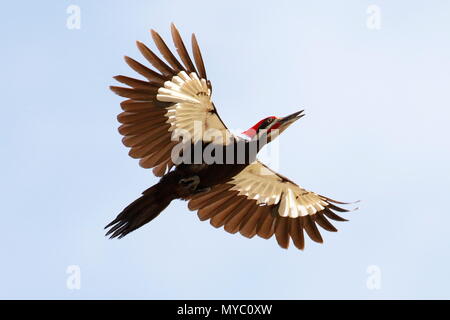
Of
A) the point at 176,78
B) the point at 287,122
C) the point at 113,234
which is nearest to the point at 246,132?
the point at 287,122

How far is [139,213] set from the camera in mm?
11023

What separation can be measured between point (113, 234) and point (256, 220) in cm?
281

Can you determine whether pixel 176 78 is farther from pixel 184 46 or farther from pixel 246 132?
pixel 246 132

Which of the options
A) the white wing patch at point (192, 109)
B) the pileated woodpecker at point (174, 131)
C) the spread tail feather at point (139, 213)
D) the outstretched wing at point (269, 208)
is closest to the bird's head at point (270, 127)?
the pileated woodpecker at point (174, 131)

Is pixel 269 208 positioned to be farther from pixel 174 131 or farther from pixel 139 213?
pixel 139 213

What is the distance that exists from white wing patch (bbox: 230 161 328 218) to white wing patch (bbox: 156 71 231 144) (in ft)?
4.14

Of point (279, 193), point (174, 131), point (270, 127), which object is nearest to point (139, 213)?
point (174, 131)

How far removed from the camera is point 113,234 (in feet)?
35.9

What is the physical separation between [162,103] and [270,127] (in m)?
1.61

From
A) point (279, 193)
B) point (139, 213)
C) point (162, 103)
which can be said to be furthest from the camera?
point (279, 193)

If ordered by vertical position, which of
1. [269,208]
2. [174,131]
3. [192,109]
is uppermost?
[192,109]

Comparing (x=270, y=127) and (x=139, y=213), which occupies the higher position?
(x=270, y=127)

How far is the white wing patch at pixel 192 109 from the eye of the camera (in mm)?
11445

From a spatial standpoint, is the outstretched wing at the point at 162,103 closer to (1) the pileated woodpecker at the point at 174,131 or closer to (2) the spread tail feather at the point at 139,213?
(1) the pileated woodpecker at the point at 174,131
